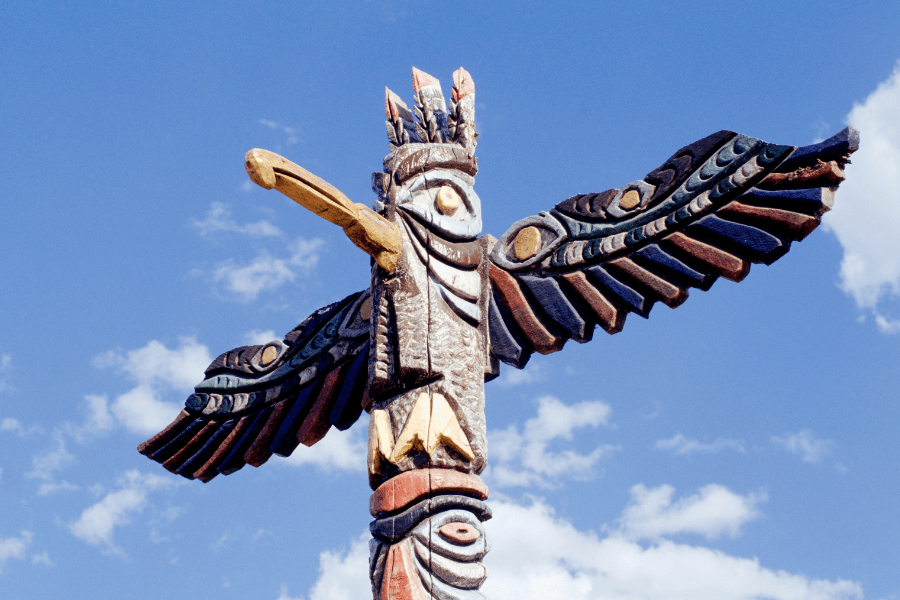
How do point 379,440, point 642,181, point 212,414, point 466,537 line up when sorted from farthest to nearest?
point 212,414
point 642,181
point 379,440
point 466,537

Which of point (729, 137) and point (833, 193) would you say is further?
point (729, 137)

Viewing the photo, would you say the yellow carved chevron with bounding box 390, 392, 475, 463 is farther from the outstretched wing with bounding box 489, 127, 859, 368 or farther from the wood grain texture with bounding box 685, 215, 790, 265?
the wood grain texture with bounding box 685, 215, 790, 265

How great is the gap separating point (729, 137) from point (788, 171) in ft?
1.04

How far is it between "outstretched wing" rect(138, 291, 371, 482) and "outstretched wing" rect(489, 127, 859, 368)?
756 millimetres

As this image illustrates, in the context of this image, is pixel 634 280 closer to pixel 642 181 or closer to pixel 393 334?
pixel 642 181

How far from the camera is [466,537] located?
374 centimetres

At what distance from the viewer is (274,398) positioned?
16.6 feet

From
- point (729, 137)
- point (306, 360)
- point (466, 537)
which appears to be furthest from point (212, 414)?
point (729, 137)

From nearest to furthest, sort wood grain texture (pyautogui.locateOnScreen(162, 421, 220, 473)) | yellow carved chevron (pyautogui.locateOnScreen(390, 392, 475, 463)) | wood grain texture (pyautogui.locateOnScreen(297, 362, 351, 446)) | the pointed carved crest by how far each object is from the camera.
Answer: yellow carved chevron (pyautogui.locateOnScreen(390, 392, 475, 463)) < the pointed carved crest < wood grain texture (pyautogui.locateOnScreen(297, 362, 351, 446)) < wood grain texture (pyautogui.locateOnScreen(162, 421, 220, 473))

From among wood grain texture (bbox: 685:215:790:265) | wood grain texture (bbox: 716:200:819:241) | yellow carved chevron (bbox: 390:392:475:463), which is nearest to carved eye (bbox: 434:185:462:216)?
yellow carved chevron (bbox: 390:392:475:463)

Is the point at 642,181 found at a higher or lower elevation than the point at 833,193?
higher

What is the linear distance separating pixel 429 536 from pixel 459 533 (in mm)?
109

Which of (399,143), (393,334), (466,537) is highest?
(399,143)

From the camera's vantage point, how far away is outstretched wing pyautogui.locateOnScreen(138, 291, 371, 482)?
189 inches
